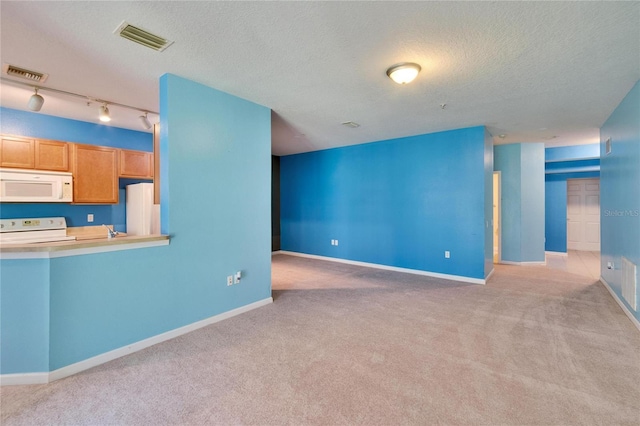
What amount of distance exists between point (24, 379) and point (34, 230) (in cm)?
291

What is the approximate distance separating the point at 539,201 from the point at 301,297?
19.4 feet

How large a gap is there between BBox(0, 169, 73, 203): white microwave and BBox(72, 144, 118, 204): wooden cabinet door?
0.15 m

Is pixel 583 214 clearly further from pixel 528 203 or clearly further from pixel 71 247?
pixel 71 247

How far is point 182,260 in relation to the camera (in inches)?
117

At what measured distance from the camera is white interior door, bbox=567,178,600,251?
25.8 ft

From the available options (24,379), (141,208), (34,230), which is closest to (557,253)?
(141,208)

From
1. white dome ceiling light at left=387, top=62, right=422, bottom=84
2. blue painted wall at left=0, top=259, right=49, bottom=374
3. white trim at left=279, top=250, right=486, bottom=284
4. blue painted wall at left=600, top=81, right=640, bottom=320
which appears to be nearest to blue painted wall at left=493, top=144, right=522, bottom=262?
blue painted wall at left=600, top=81, right=640, bottom=320

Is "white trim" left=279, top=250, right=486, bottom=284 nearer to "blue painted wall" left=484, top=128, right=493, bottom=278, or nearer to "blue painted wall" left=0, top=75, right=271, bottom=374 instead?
"blue painted wall" left=484, top=128, right=493, bottom=278

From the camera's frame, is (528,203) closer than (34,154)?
No

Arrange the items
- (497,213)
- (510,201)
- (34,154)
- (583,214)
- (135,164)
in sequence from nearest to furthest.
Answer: (34,154)
(135,164)
(510,201)
(497,213)
(583,214)

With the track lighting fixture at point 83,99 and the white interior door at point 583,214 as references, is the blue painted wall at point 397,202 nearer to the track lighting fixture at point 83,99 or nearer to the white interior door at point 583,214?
the track lighting fixture at point 83,99

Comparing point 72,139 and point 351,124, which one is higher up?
point 351,124

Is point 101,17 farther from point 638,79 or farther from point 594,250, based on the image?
point 594,250

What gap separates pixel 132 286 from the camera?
8.59ft
